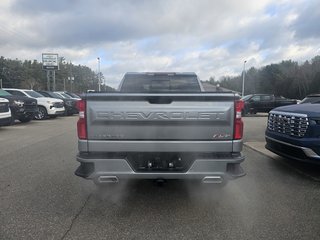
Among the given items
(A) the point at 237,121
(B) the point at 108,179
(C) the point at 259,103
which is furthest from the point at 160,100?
(C) the point at 259,103

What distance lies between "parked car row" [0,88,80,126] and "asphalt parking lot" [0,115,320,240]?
608 centimetres

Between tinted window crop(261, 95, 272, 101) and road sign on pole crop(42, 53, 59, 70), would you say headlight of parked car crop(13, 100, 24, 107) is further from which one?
road sign on pole crop(42, 53, 59, 70)

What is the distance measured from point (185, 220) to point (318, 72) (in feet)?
231

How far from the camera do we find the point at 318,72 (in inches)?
2630

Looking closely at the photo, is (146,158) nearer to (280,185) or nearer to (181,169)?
(181,169)

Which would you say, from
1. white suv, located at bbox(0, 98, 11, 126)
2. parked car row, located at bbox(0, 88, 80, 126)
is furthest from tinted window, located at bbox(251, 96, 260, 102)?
white suv, located at bbox(0, 98, 11, 126)

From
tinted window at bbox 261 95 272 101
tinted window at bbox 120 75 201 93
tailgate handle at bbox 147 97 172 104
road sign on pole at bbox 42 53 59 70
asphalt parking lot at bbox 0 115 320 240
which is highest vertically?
road sign on pole at bbox 42 53 59 70

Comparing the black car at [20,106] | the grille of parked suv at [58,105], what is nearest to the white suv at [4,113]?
the black car at [20,106]

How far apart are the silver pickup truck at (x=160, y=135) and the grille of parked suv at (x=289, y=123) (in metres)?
2.27

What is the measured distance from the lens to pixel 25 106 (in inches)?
594

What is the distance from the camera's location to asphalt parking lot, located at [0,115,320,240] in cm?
378

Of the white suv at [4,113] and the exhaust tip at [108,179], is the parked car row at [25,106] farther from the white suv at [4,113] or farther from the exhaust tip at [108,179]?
the exhaust tip at [108,179]

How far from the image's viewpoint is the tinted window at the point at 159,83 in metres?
6.72

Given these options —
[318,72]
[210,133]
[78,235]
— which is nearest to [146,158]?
[210,133]
